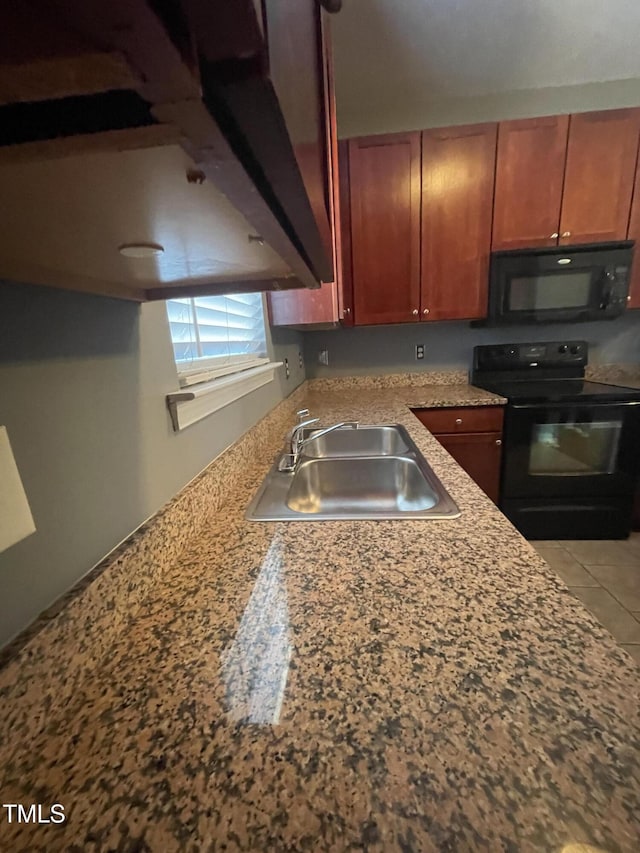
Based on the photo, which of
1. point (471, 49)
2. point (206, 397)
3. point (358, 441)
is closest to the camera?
point (206, 397)

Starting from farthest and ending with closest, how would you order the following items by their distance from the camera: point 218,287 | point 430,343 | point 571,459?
point 430,343 < point 571,459 < point 218,287

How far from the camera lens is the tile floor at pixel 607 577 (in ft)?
5.31

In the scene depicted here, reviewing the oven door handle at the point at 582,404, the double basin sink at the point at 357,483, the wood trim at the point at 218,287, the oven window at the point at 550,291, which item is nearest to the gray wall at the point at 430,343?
the oven window at the point at 550,291

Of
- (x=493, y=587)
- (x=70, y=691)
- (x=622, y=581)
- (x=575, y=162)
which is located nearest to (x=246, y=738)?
(x=70, y=691)

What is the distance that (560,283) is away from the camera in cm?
208

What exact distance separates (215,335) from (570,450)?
198 centimetres

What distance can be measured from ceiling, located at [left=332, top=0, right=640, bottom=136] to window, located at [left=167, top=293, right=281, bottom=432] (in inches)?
52.5

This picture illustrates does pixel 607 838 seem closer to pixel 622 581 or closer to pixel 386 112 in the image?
pixel 622 581

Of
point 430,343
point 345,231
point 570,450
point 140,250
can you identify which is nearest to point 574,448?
point 570,450

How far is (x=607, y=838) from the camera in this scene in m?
0.28

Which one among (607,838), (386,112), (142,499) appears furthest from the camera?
(386,112)

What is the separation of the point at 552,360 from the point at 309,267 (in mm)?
2377

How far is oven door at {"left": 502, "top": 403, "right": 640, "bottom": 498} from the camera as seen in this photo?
1969 mm

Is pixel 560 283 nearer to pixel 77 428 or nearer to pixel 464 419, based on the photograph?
pixel 464 419
